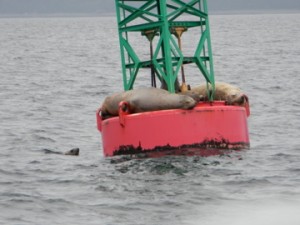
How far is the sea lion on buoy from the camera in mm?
24153

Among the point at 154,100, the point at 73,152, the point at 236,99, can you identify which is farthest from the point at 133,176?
the point at 73,152

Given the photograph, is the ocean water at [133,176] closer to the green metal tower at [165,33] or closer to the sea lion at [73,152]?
the sea lion at [73,152]

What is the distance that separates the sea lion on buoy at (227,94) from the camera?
79.2 feet

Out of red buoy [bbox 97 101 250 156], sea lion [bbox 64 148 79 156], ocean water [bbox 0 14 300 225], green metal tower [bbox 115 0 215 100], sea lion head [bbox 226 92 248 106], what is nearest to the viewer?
ocean water [bbox 0 14 300 225]

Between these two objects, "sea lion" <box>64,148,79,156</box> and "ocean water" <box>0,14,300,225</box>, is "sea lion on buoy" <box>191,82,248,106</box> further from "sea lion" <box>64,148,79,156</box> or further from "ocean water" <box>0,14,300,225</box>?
"sea lion" <box>64,148,79,156</box>

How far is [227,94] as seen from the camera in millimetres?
24469

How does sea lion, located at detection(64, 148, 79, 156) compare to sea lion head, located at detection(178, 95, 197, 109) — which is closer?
sea lion head, located at detection(178, 95, 197, 109)

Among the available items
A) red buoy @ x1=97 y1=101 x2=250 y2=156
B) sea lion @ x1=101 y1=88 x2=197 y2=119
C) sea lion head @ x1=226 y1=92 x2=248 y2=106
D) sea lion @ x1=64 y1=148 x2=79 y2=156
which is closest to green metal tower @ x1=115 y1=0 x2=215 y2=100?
sea lion head @ x1=226 y1=92 x2=248 y2=106

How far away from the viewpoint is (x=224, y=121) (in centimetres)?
2244

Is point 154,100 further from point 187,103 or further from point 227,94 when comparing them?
point 227,94

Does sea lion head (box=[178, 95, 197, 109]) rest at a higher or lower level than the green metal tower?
lower

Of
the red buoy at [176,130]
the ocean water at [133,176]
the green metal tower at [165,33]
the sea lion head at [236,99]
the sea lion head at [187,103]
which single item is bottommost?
the ocean water at [133,176]

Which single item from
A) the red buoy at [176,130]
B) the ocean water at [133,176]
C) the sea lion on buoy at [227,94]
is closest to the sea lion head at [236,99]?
the sea lion on buoy at [227,94]

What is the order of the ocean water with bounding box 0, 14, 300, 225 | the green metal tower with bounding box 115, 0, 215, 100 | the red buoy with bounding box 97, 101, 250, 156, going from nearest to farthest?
the ocean water with bounding box 0, 14, 300, 225
the red buoy with bounding box 97, 101, 250, 156
the green metal tower with bounding box 115, 0, 215, 100
